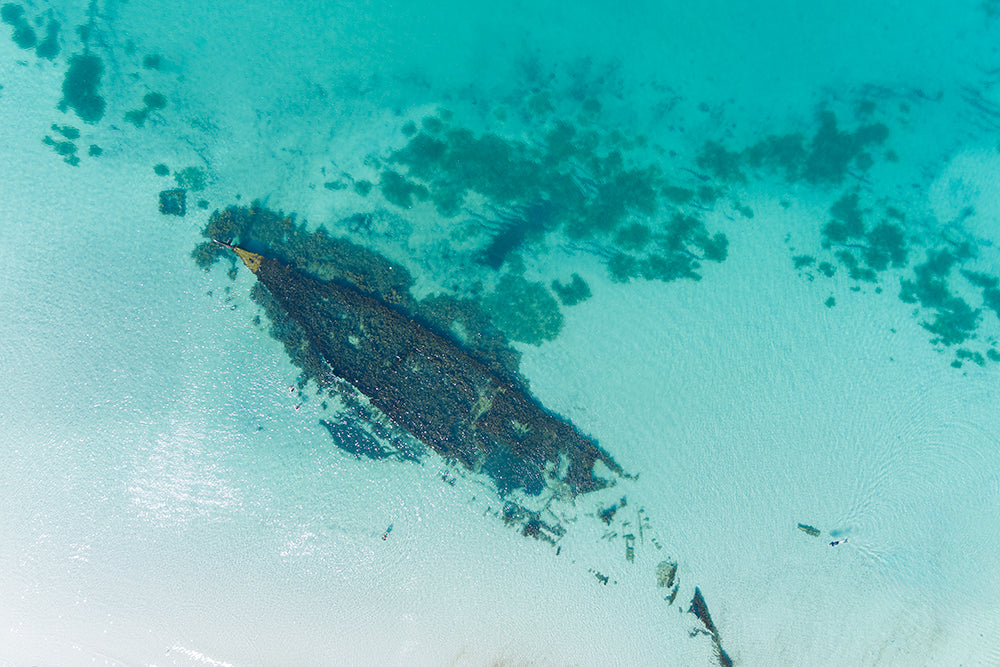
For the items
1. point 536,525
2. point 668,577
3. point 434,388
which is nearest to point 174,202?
point 434,388

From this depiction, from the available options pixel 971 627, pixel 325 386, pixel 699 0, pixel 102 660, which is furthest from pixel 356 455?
pixel 971 627

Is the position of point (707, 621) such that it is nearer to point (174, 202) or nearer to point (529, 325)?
point (529, 325)

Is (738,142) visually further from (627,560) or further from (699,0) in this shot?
(627,560)

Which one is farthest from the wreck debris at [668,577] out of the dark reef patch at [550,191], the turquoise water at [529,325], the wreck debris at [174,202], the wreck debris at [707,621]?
the wreck debris at [174,202]

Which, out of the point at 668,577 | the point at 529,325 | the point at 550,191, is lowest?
the point at 668,577

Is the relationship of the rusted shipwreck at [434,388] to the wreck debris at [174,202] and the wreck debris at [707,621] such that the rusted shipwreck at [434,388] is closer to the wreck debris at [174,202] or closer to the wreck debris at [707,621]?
the wreck debris at [174,202]

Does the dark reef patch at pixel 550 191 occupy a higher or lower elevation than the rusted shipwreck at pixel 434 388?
higher
